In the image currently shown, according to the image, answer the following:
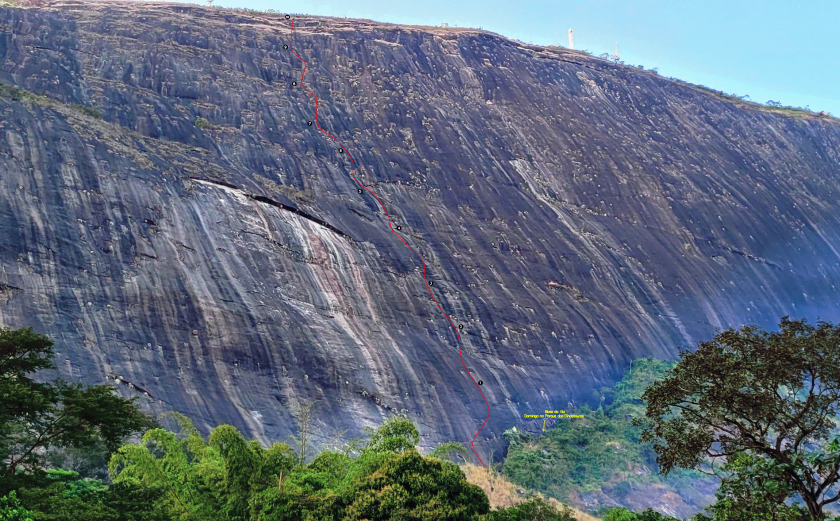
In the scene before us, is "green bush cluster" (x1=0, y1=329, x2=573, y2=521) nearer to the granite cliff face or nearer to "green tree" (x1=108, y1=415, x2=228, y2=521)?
"green tree" (x1=108, y1=415, x2=228, y2=521)

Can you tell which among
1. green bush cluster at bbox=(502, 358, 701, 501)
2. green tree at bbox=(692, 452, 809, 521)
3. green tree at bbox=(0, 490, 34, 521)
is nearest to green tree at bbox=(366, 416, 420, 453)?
green tree at bbox=(692, 452, 809, 521)

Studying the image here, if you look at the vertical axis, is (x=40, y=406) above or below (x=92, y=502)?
above

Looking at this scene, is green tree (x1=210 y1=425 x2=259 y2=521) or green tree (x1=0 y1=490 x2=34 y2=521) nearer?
green tree (x1=0 y1=490 x2=34 y2=521)

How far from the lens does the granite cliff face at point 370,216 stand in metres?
22.6

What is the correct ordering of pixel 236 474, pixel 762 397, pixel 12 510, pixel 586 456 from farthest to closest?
pixel 586 456 < pixel 236 474 < pixel 762 397 < pixel 12 510

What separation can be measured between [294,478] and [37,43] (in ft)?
94.7

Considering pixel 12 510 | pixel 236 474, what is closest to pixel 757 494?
pixel 236 474

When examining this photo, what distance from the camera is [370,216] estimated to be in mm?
31969

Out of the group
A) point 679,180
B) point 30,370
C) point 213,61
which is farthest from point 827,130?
point 30,370

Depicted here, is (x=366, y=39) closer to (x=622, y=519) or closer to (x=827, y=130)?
(x=622, y=519)

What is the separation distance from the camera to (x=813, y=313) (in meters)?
42.0

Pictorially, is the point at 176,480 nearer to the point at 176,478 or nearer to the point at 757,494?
the point at 176,478

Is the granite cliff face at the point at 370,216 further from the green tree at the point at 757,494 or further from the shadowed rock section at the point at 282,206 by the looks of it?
the green tree at the point at 757,494

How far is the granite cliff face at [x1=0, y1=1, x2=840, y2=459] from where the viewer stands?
22562 millimetres
